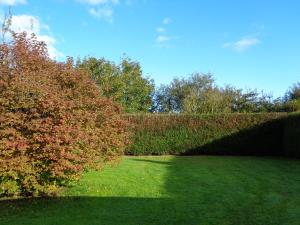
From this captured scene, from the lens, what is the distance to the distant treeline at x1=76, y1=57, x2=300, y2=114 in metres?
45.5

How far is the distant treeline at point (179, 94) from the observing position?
45469mm

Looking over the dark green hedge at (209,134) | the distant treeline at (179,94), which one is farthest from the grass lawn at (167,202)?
the distant treeline at (179,94)

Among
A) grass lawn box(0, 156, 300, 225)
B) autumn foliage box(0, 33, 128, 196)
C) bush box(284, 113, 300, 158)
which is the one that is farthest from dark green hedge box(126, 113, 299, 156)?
autumn foliage box(0, 33, 128, 196)

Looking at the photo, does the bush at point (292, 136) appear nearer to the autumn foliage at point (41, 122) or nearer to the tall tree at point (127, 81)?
the autumn foliage at point (41, 122)

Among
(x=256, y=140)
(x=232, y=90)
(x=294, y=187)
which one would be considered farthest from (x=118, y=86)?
(x=294, y=187)

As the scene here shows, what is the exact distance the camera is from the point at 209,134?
89.9 feet

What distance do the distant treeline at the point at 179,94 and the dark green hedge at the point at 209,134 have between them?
14181 mm

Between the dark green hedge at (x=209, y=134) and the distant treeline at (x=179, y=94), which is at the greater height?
the distant treeline at (x=179, y=94)

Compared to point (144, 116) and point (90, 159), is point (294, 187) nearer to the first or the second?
point (90, 159)

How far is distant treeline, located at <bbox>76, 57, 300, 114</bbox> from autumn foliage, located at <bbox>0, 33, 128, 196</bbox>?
3030 cm

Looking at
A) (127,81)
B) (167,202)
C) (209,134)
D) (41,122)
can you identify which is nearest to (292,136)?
(209,134)

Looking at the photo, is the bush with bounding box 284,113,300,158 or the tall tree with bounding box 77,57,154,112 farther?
the tall tree with bounding box 77,57,154,112

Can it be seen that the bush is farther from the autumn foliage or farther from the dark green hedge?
the autumn foliage

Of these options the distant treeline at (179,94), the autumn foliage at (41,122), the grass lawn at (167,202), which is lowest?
the grass lawn at (167,202)
